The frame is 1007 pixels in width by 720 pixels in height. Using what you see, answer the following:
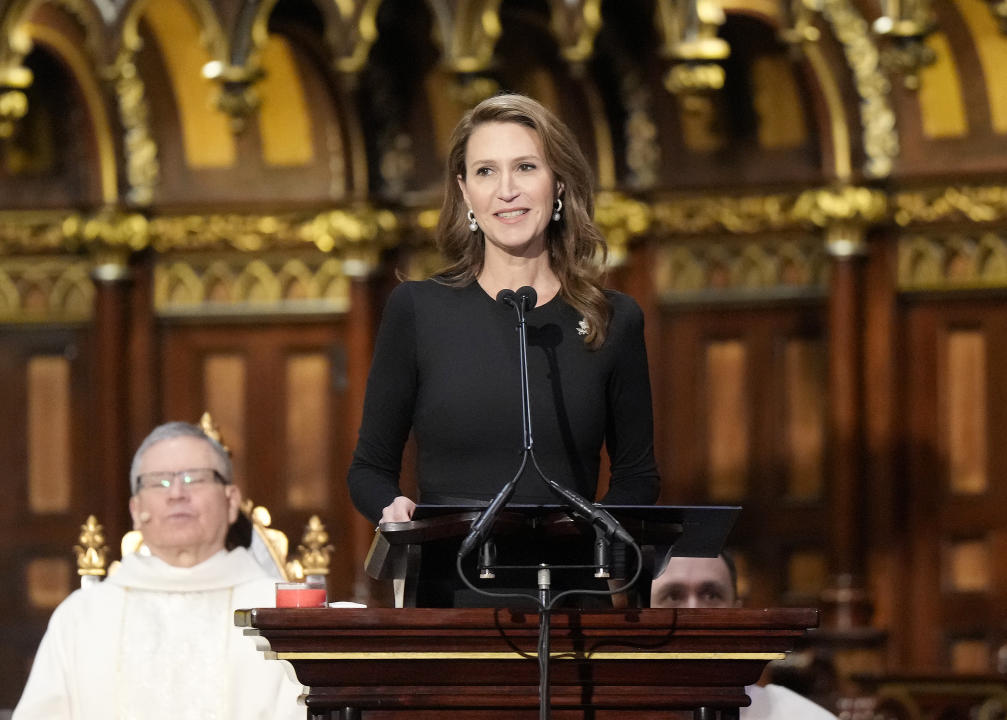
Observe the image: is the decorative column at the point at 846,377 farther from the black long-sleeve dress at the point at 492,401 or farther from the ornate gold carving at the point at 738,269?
the black long-sleeve dress at the point at 492,401

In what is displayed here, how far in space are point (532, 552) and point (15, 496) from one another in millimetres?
7100

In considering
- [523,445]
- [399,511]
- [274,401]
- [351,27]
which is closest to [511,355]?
[523,445]

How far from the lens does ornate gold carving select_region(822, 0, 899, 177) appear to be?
29.0ft

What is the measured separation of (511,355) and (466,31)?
515cm

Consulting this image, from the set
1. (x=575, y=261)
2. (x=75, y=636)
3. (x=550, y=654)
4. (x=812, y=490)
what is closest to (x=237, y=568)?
(x=75, y=636)

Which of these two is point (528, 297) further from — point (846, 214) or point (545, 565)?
point (846, 214)

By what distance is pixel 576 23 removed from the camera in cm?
816

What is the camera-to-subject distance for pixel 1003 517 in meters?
8.80

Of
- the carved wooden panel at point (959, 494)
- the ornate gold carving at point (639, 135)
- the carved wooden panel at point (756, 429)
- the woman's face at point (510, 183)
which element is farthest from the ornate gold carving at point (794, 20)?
the woman's face at point (510, 183)

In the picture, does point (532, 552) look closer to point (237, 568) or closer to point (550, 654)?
point (550, 654)

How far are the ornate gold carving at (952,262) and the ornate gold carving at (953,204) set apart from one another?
0.08 m

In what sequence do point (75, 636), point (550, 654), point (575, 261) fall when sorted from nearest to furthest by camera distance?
point (550, 654)
point (575, 261)
point (75, 636)

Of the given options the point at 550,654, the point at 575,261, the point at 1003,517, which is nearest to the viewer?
the point at 550,654

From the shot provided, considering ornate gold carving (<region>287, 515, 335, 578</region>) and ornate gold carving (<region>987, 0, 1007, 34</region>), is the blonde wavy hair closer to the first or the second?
ornate gold carving (<region>287, 515, 335, 578</region>)
